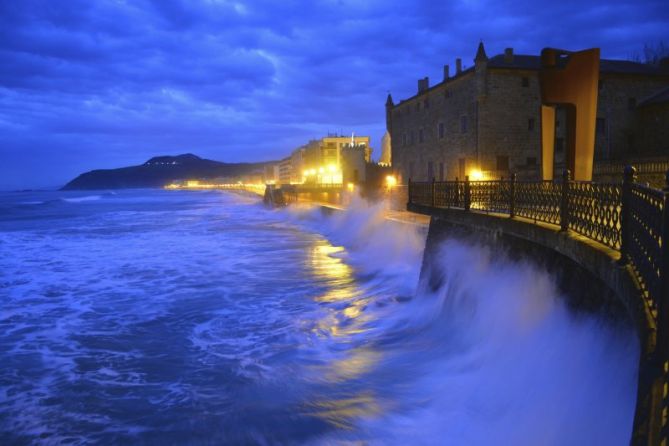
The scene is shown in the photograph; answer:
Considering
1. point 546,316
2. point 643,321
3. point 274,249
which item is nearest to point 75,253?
point 274,249

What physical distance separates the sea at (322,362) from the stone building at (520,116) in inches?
861

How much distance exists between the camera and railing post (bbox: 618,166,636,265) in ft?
17.7

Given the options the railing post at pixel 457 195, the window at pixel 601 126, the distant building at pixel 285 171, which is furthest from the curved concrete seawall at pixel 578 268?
the distant building at pixel 285 171

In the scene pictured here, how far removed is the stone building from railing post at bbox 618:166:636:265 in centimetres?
3010

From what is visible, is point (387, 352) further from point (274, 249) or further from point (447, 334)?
point (274, 249)

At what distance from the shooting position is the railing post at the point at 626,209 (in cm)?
540

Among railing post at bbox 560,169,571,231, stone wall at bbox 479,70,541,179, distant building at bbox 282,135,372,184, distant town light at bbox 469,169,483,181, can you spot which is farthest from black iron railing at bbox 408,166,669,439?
distant building at bbox 282,135,372,184

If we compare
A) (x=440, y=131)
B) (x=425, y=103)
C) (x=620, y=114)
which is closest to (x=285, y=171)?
(x=425, y=103)

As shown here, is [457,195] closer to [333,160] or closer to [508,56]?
[508,56]

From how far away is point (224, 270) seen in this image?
2253cm

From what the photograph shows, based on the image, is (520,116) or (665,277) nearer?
(665,277)

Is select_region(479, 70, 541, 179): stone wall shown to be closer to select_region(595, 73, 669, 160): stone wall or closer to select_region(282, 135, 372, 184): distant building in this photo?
select_region(595, 73, 669, 160): stone wall

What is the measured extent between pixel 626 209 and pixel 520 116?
112ft

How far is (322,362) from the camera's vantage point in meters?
10.5
